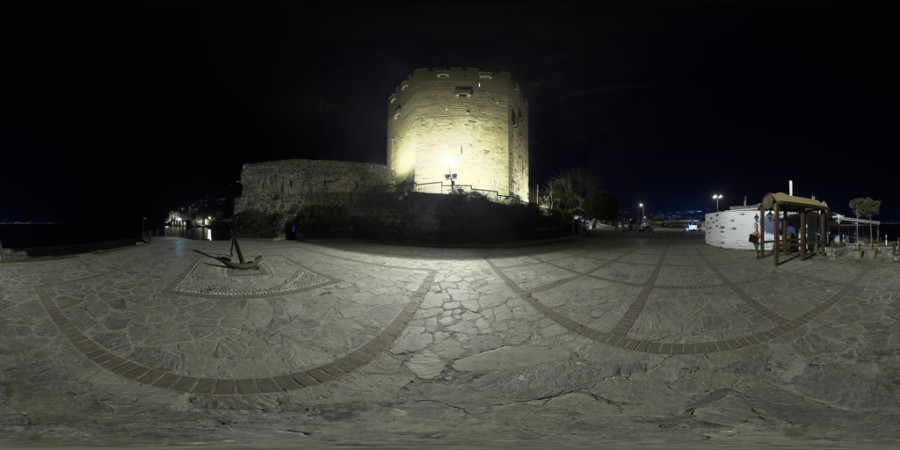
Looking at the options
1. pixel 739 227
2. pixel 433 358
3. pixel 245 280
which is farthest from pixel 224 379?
pixel 739 227

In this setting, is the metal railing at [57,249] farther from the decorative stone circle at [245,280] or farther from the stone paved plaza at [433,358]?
the decorative stone circle at [245,280]

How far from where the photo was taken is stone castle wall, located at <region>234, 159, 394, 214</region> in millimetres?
24109

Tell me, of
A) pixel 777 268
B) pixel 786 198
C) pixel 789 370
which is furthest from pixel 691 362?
pixel 786 198

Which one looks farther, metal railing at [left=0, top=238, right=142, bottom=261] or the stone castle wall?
the stone castle wall

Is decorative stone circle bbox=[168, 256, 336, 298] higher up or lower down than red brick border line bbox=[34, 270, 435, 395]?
higher up

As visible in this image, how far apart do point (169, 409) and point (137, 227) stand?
258ft

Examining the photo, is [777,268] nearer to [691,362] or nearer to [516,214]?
[691,362]

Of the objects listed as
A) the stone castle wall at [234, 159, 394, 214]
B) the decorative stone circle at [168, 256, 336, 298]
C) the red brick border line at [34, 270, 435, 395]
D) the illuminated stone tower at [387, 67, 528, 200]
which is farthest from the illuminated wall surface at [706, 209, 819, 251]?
the stone castle wall at [234, 159, 394, 214]

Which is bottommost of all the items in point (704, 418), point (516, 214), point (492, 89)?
point (704, 418)

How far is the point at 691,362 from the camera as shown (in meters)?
4.12

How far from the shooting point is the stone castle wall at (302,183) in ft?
79.1

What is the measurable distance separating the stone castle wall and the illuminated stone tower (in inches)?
165

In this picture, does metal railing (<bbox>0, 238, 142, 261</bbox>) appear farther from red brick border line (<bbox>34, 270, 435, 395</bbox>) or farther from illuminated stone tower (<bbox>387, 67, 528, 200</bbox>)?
illuminated stone tower (<bbox>387, 67, 528, 200</bbox>)

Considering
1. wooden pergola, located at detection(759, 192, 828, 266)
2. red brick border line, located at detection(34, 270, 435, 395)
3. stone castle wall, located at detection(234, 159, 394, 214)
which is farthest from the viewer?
stone castle wall, located at detection(234, 159, 394, 214)
